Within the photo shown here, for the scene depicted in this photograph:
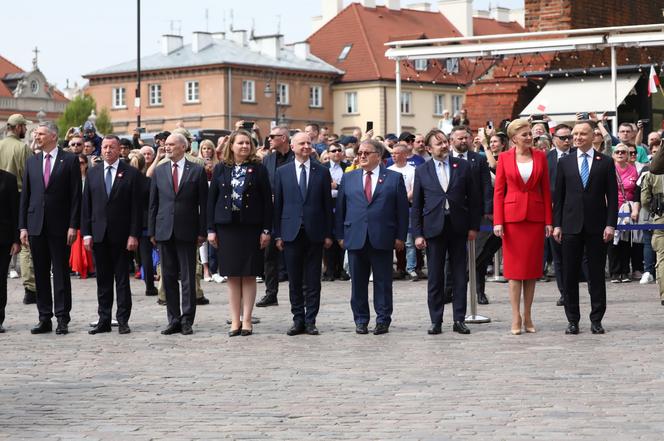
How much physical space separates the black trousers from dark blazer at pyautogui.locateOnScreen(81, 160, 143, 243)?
123mm

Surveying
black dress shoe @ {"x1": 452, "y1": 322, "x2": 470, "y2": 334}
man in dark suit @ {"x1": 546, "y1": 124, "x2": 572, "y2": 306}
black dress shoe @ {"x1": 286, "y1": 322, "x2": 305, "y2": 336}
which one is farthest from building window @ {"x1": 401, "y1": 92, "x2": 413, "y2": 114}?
black dress shoe @ {"x1": 452, "y1": 322, "x2": 470, "y2": 334}

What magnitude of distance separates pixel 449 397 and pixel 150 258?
35.4 feet

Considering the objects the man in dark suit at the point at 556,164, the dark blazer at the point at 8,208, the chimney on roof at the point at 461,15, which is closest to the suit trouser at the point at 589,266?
the man in dark suit at the point at 556,164

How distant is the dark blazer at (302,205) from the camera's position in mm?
15016

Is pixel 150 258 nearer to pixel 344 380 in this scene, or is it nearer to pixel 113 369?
pixel 113 369

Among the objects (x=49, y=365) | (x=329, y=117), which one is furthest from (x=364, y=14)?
(x=49, y=365)

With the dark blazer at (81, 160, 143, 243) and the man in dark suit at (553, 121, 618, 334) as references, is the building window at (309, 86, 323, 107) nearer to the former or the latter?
the dark blazer at (81, 160, 143, 243)

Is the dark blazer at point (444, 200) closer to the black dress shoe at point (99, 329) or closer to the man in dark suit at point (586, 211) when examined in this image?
the man in dark suit at point (586, 211)

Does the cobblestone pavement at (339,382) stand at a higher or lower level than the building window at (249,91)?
lower

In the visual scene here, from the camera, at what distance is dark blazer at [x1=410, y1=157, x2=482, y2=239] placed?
14734 millimetres

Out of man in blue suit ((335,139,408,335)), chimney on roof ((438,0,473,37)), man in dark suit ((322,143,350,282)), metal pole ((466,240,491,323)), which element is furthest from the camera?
chimney on roof ((438,0,473,37))

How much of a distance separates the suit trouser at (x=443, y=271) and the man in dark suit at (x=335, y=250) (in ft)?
23.9

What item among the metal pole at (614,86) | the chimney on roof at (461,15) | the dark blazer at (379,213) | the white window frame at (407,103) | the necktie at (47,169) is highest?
the chimney on roof at (461,15)

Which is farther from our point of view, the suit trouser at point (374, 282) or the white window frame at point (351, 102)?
the white window frame at point (351, 102)
